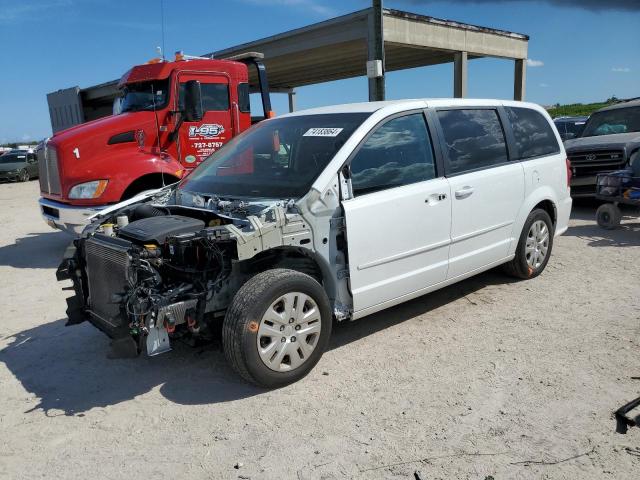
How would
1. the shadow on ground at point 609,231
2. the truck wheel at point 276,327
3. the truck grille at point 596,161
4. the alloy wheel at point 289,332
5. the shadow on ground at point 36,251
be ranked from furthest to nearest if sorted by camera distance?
the truck grille at point 596,161
the shadow on ground at point 36,251
the shadow on ground at point 609,231
the alloy wheel at point 289,332
the truck wheel at point 276,327

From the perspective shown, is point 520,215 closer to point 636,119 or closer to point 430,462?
point 430,462

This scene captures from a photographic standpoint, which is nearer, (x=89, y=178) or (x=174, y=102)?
(x=89, y=178)

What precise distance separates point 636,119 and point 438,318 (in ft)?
26.6

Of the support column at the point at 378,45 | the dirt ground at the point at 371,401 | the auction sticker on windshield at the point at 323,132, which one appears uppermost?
the support column at the point at 378,45

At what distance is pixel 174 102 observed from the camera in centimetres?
787

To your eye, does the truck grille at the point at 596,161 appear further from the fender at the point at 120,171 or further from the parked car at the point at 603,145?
the fender at the point at 120,171

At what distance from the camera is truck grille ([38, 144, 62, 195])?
7.58m

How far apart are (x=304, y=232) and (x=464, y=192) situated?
1.63 metres

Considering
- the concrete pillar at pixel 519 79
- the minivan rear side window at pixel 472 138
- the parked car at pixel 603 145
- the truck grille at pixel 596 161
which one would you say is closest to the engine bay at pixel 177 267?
the minivan rear side window at pixel 472 138

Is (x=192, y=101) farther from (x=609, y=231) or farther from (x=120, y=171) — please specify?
(x=609, y=231)

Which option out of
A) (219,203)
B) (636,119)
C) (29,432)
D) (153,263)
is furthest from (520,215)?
(636,119)

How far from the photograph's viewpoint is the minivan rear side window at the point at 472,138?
15.3 ft

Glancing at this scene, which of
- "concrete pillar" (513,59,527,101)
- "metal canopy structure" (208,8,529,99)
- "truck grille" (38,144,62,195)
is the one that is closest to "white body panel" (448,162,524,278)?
"truck grille" (38,144,62,195)

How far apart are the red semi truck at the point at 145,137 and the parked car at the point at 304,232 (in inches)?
103
